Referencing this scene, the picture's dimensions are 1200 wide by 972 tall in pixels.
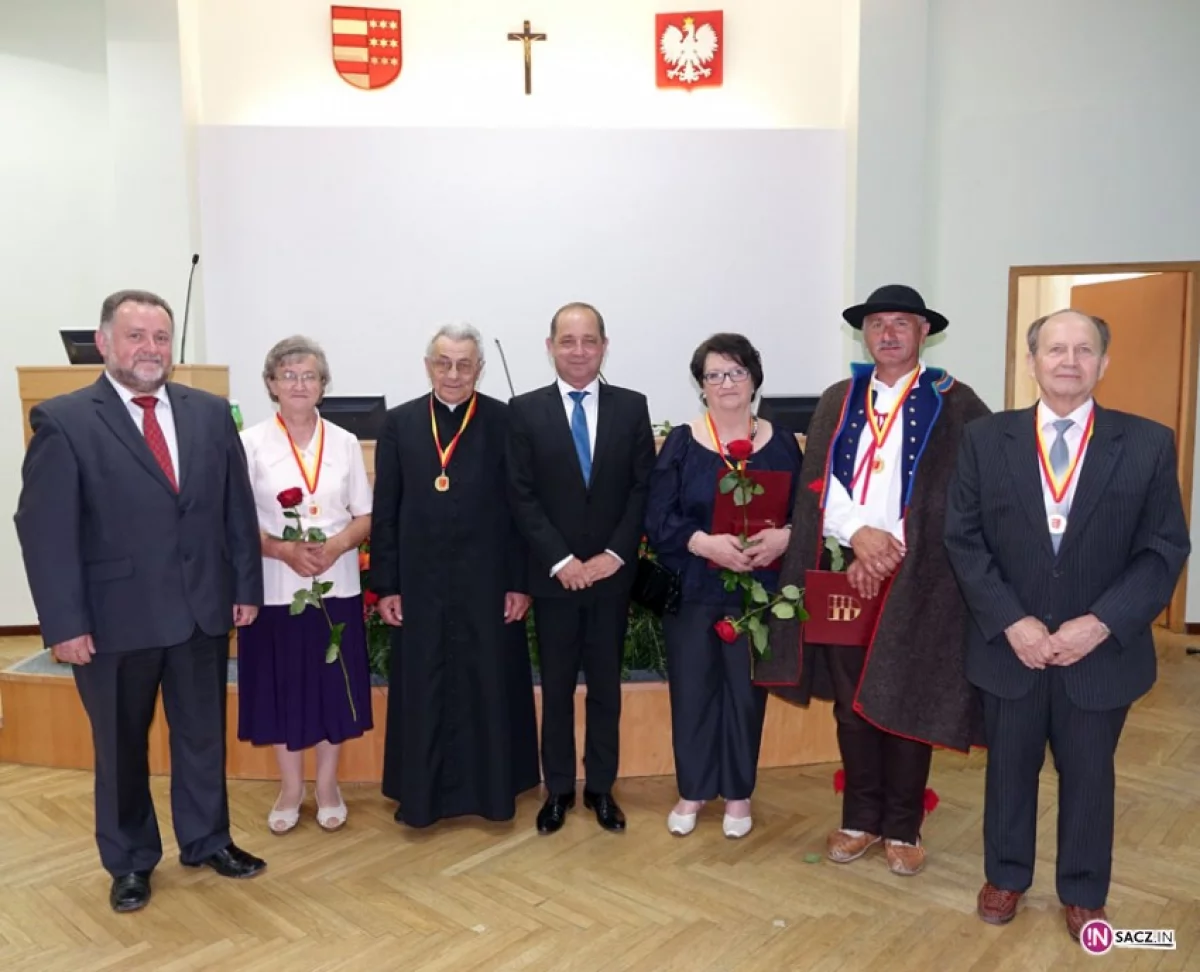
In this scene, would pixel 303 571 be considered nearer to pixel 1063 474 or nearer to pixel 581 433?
pixel 581 433

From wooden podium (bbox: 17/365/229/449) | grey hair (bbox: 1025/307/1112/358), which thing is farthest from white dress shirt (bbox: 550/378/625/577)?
wooden podium (bbox: 17/365/229/449)

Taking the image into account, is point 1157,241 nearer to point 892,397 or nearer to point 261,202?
point 892,397

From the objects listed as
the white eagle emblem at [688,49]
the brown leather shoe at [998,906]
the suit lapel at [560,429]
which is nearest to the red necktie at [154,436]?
the suit lapel at [560,429]

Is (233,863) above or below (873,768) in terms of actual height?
below

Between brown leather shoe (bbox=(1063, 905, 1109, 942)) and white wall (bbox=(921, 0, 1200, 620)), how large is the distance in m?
4.12

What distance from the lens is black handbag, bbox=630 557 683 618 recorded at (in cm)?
313

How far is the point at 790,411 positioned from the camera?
4.66 metres

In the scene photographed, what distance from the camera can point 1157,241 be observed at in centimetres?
598

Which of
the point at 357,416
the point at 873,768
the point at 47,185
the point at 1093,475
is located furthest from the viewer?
the point at 47,185

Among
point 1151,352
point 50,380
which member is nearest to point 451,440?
point 50,380

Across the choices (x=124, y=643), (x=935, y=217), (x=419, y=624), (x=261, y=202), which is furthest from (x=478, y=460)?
(x=935, y=217)

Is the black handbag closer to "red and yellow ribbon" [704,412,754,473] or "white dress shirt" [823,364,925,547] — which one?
"red and yellow ribbon" [704,412,754,473]

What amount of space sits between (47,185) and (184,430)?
4.35 metres

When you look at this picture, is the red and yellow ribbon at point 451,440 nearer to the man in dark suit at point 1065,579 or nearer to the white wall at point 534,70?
the man in dark suit at point 1065,579
